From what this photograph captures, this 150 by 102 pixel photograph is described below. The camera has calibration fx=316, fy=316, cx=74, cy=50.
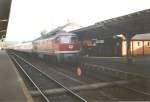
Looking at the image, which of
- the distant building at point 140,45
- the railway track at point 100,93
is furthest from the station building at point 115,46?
the railway track at point 100,93

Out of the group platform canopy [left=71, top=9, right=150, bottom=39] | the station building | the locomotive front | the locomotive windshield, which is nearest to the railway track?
platform canopy [left=71, top=9, right=150, bottom=39]

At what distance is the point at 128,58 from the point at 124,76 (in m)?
10.0

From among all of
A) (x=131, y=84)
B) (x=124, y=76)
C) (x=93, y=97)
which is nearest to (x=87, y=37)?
(x=124, y=76)

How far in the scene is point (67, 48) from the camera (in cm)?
2611

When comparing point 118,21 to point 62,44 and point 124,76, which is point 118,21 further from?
point 124,76

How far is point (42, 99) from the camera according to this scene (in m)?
12.1

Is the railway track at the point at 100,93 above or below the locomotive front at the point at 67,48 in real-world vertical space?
below

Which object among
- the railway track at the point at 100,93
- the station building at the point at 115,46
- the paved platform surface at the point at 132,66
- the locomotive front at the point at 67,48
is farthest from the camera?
the station building at the point at 115,46

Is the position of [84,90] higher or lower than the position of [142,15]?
lower

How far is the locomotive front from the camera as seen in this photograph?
84.6 feet

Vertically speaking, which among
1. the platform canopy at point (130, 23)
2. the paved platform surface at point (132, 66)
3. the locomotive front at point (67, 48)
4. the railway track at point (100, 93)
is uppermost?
the platform canopy at point (130, 23)

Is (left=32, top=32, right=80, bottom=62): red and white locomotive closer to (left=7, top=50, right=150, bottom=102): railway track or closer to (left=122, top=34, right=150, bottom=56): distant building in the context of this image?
(left=7, top=50, right=150, bottom=102): railway track

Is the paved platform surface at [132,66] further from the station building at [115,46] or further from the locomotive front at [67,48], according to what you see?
the station building at [115,46]

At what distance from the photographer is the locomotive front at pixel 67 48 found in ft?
84.6
